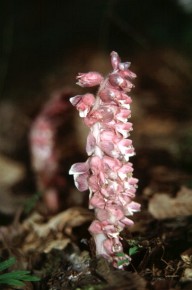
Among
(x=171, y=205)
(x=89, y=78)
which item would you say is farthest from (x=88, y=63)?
(x=89, y=78)

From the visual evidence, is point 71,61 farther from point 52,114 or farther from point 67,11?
point 52,114

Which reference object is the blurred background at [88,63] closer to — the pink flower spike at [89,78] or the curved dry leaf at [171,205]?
the curved dry leaf at [171,205]

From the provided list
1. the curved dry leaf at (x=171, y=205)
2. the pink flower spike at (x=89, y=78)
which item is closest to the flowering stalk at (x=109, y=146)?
the pink flower spike at (x=89, y=78)

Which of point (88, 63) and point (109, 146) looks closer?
point (109, 146)

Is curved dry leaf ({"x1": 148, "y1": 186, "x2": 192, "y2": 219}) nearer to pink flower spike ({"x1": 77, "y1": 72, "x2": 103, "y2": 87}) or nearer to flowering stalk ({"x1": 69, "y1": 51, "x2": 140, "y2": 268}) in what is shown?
flowering stalk ({"x1": 69, "y1": 51, "x2": 140, "y2": 268})

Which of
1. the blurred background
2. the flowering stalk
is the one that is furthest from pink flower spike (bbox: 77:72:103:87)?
the blurred background

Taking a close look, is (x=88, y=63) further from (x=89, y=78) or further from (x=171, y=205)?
(x=89, y=78)

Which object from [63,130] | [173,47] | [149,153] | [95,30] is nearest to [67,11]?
[95,30]
